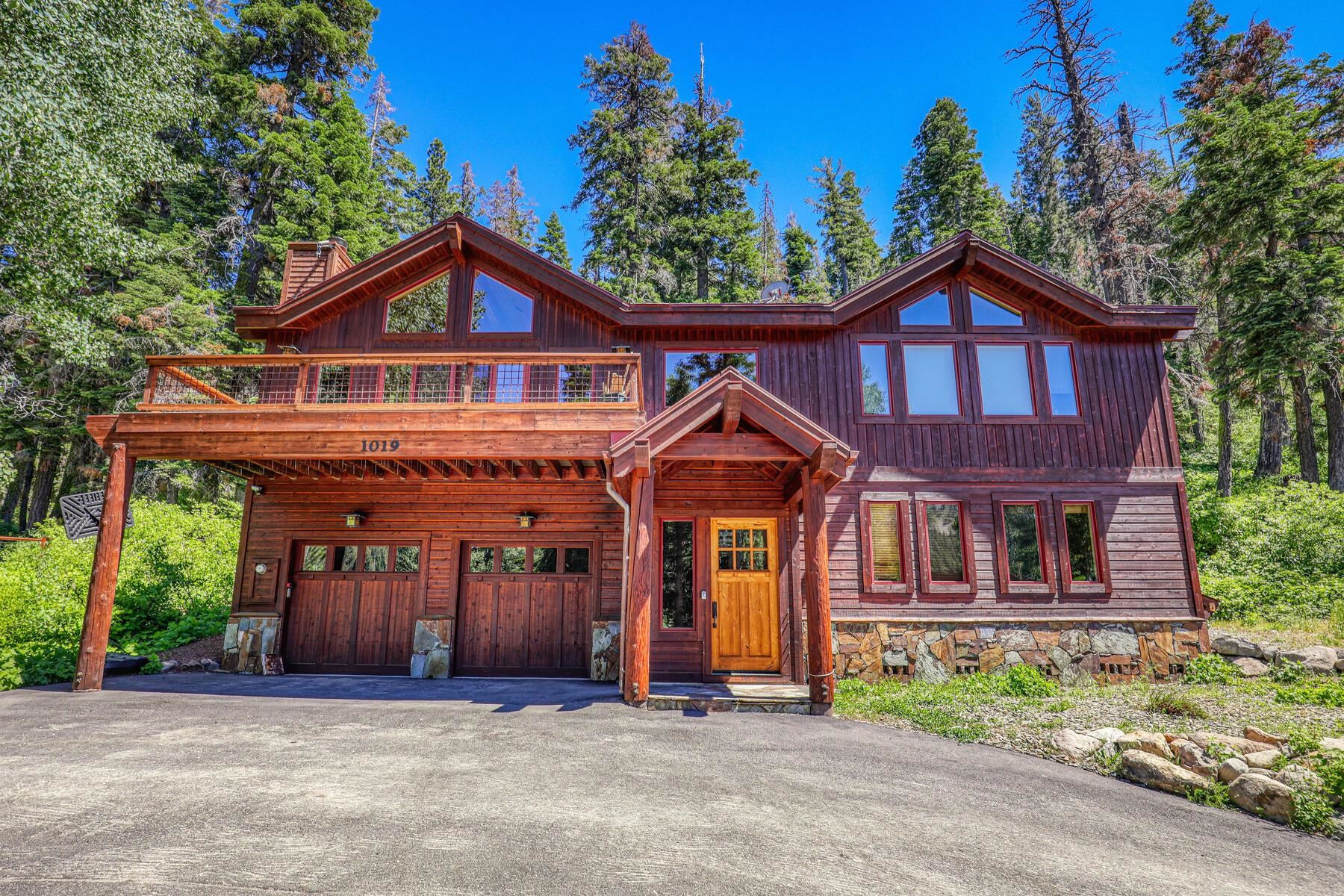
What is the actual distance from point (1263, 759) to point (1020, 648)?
14.6 feet

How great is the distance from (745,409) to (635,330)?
157 inches

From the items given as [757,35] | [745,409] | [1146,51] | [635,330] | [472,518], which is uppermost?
[1146,51]

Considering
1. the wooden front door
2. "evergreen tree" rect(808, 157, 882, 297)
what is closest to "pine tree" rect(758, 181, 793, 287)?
"evergreen tree" rect(808, 157, 882, 297)

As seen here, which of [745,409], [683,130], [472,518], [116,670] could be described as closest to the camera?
[745,409]

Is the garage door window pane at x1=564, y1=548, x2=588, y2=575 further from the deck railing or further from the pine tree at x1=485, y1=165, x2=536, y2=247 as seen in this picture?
the pine tree at x1=485, y1=165, x2=536, y2=247

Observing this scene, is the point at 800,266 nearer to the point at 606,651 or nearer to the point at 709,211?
the point at 709,211

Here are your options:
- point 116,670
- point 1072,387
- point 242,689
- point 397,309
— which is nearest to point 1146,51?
point 1072,387

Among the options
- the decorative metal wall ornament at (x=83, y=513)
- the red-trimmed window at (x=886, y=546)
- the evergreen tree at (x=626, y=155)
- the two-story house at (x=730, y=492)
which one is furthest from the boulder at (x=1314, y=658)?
the evergreen tree at (x=626, y=155)

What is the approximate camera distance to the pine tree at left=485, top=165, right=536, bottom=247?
34094mm

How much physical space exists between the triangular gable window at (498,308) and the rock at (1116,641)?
401 inches

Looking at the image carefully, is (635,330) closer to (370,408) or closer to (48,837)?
(370,408)

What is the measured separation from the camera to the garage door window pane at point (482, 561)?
32.9 feet

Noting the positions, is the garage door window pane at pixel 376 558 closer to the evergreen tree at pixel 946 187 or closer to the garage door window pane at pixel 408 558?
the garage door window pane at pixel 408 558

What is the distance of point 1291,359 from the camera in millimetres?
13359
